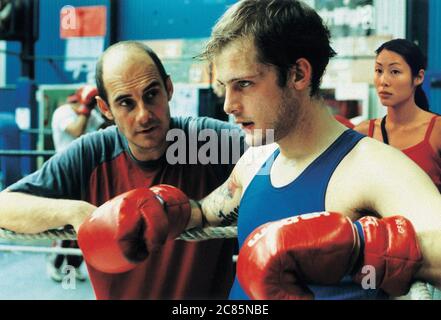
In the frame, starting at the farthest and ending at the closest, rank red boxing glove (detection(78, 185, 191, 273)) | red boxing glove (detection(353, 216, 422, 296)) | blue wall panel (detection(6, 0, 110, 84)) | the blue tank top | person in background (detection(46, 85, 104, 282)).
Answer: person in background (detection(46, 85, 104, 282)) < blue wall panel (detection(6, 0, 110, 84)) < red boxing glove (detection(78, 185, 191, 273)) < the blue tank top < red boxing glove (detection(353, 216, 422, 296))

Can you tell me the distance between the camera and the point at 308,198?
0.83 m

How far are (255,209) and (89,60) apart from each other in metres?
0.66

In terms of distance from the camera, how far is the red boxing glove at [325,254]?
2.05 ft

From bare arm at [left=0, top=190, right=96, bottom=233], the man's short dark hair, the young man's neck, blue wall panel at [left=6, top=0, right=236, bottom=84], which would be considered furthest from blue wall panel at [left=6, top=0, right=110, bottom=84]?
the young man's neck

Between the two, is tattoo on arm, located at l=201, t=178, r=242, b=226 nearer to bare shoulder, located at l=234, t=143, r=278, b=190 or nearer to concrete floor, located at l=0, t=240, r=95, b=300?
bare shoulder, located at l=234, t=143, r=278, b=190

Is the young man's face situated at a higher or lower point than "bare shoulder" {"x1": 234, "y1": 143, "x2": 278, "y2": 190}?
higher

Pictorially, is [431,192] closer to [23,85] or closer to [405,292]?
[405,292]

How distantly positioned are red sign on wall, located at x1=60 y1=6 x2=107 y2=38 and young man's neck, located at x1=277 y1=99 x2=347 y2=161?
0.63 meters

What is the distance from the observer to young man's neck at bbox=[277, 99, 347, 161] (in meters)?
0.85

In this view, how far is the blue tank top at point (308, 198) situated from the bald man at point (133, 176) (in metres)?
0.30

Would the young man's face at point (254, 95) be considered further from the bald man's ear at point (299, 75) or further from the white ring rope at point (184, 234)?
the white ring rope at point (184, 234)

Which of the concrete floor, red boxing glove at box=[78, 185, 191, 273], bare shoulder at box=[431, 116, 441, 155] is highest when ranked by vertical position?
bare shoulder at box=[431, 116, 441, 155]

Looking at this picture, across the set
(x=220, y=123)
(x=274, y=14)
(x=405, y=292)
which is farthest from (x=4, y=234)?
(x=405, y=292)

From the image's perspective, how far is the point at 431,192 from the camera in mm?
691
